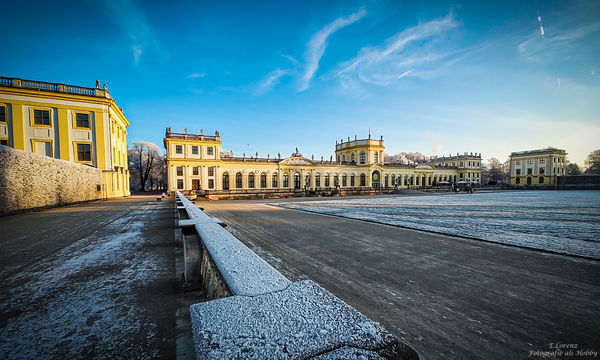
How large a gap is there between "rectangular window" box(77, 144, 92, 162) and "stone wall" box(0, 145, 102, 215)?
6483 millimetres

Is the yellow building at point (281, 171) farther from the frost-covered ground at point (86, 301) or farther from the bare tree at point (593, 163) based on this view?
the bare tree at point (593, 163)

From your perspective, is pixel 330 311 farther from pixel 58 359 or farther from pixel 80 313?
pixel 80 313

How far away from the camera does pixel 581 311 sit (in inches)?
101

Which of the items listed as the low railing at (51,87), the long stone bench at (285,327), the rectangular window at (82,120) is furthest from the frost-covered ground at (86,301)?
the low railing at (51,87)

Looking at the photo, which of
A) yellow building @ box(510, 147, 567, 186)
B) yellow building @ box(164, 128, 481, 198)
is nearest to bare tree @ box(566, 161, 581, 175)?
yellow building @ box(510, 147, 567, 186)

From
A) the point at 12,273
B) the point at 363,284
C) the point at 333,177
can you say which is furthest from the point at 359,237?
the point at 333,177

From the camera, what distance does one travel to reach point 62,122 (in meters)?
21.9

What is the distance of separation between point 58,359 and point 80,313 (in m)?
0.88

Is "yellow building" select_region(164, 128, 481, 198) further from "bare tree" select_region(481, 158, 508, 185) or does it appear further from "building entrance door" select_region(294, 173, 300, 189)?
"bare tree" select_region(481, 158, 508, 185)

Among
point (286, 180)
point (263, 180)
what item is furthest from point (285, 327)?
point (286, 180)

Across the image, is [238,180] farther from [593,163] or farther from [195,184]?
[593,163]

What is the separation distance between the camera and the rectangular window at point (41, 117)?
21.3m

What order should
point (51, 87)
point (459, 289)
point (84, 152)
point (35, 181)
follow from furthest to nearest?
1. point (84, 152)
2. point (51, 87)
3. point (35, 181)
4. point (459, 289)

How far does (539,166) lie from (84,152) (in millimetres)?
98651
